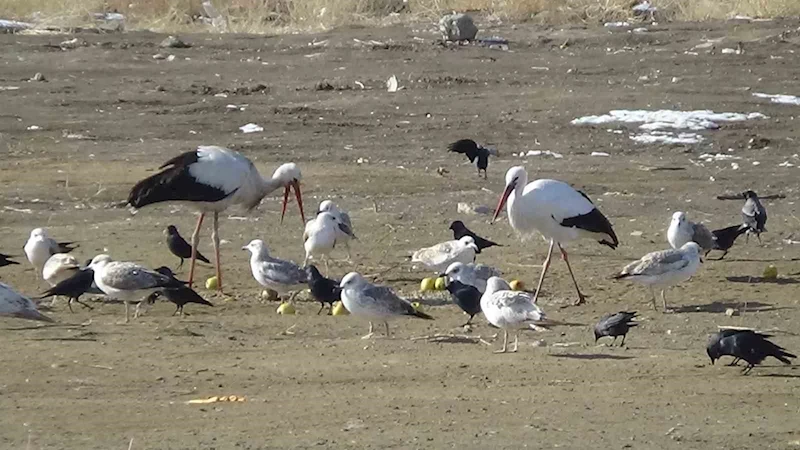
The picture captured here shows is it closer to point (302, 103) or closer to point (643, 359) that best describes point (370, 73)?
point (302, 103)

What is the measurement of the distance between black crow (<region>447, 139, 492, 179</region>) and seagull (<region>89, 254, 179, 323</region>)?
24.1 feet

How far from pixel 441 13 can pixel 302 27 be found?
302 centimetres

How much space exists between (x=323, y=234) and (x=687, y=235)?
3.26m

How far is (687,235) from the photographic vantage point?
14.7 meters

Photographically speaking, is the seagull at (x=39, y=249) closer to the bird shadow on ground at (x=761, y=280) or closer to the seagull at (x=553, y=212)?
the seagull at (x=553, y=212)

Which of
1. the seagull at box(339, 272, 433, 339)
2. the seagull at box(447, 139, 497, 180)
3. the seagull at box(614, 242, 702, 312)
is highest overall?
the seagull at box(339, 272, 433, 339)

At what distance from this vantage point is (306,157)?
21.2 metres

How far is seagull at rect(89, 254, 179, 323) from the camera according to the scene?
41.1 feet

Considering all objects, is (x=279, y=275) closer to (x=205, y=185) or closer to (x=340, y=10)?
(x=205, y=185)

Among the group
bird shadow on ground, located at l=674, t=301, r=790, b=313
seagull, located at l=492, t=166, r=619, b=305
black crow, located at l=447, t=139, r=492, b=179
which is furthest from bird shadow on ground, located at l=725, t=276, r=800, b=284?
black crow, located at l=447, t=139, r=492, b=179

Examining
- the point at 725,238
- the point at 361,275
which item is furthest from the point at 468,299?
the point at 725,238

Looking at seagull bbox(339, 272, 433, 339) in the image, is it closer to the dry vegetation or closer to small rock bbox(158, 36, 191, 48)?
small rock bbox(158, 36, 191, 48)

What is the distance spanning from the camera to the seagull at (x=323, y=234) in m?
14.8

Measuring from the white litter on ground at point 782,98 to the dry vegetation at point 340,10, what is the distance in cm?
784
